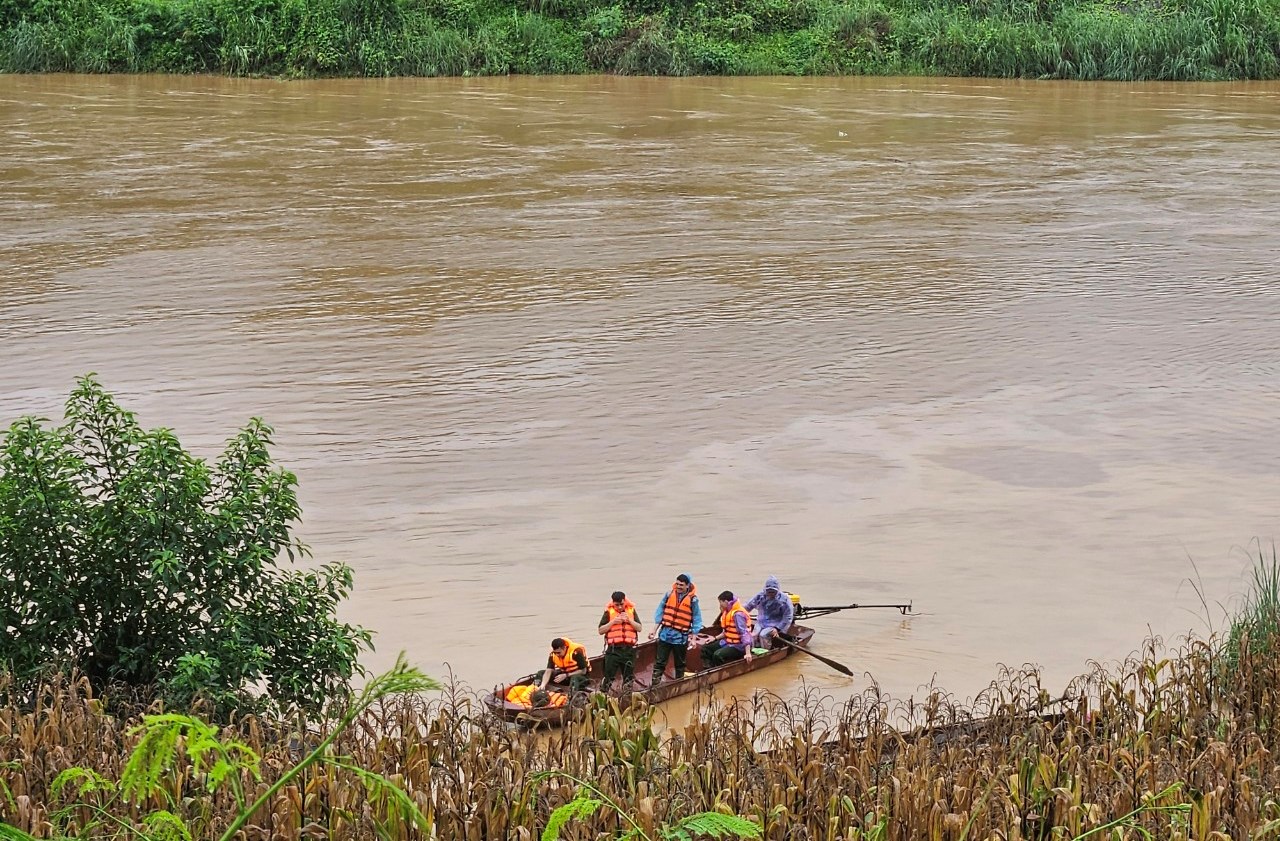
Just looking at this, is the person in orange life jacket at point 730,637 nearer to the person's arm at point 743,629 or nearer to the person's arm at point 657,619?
the person's arm at point 743,629

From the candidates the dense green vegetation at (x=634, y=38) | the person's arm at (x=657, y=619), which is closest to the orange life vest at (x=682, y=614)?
the person's arm at (x=657, y=619)

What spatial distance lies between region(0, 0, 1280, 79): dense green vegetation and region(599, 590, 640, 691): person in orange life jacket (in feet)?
102

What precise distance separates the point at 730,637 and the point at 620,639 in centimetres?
89

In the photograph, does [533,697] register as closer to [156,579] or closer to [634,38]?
[156,579]

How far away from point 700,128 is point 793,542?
Answer: 20.7 metres

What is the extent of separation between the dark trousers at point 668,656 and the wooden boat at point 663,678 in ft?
0.16

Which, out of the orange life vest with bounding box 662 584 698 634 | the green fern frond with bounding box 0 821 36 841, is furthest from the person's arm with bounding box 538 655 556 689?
the green fern frond with bounding box 0 821 36 841

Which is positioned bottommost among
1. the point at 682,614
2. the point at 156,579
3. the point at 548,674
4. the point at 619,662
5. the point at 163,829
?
the point at 619,662

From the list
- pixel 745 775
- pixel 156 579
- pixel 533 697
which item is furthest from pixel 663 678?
pixel 745 775

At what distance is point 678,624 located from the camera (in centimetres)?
1103

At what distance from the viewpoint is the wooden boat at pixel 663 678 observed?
9562 mm

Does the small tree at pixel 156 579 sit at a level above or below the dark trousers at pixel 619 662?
above

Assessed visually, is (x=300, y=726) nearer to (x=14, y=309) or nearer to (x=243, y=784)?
(x=243, y=784)

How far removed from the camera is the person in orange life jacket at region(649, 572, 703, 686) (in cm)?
1102
